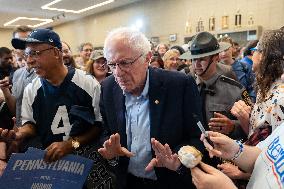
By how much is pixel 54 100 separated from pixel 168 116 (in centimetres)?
73

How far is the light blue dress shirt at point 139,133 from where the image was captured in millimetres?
1585

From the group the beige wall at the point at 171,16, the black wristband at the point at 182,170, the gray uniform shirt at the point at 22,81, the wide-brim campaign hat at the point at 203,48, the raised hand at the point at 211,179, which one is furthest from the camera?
the beige wall at the point at 171,16

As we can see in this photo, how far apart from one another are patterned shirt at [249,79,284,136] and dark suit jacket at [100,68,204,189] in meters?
0.34

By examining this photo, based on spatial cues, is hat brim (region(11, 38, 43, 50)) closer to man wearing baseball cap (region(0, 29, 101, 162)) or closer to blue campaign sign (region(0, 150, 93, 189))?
man wearing baseball cap (region(0, 29, 101, 162))

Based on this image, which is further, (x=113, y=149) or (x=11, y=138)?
(x=11, y=138)

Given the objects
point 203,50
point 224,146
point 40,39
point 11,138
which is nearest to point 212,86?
point 203,50

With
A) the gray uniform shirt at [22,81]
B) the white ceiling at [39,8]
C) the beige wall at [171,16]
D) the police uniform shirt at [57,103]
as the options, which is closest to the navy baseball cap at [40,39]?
the police uniform shirt at [57,103]

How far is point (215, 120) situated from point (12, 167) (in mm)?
1336

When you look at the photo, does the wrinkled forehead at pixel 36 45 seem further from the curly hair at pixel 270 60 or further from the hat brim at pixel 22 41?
the curly hair at pixel 270 60

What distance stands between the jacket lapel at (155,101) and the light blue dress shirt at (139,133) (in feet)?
0.12

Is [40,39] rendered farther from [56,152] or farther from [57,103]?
[56,152]

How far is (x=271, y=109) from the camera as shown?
146 centimetres

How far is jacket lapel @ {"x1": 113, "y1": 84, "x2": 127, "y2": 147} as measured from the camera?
64.2 inches

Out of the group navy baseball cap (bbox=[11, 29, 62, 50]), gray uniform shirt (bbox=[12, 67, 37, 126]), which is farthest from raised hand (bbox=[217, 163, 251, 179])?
gray uniform shirt (bbox=[12, 67, 37, 126])
